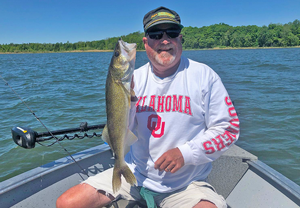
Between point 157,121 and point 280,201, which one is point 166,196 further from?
point 280,201

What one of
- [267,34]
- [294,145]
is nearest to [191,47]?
[267,34]

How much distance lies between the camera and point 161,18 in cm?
231

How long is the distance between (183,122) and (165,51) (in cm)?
Result: 72

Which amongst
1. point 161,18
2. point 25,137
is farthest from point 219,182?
point 25,137

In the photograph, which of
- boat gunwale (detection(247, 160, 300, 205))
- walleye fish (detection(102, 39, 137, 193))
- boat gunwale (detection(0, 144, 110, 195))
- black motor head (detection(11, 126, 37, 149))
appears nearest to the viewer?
walleye fish (detection(102, 39, 137, 193))

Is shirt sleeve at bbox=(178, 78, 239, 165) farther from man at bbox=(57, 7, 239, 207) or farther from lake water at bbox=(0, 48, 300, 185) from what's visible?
lake water at bbox=(0, 48, 300, 185)

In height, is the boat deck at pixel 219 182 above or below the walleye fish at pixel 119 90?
below

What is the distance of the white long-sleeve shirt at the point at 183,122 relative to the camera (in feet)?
6.98

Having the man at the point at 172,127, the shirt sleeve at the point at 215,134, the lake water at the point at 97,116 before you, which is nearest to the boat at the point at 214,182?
the man at the point at 172,127

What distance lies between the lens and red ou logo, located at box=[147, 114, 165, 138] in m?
2.28

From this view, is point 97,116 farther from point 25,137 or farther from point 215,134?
point 215,134

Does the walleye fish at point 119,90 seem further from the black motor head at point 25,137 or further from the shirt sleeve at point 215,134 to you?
the black motor head at point 25,137

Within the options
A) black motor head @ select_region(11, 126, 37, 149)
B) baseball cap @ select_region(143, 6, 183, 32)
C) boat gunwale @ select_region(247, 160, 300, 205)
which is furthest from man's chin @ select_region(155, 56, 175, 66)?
black motor head @ select_region(11, 126, 37, 149)

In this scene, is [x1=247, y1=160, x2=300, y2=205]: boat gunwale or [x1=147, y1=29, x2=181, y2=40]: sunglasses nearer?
[x1=147, y1=29, x2=181, y2=40]: sunglasses
